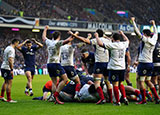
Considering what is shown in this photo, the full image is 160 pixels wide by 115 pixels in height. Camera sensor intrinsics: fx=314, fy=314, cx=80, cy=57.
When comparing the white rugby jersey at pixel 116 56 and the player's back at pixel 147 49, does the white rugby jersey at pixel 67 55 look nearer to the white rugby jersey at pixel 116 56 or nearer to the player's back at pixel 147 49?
the white rugby jersey at pixel 116 56

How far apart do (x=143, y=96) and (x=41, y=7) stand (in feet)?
114

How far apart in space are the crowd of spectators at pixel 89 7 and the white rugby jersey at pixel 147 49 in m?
30.5

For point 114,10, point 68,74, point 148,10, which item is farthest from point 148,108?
point 148,10

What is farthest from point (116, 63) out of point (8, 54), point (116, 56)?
point (8, 54)

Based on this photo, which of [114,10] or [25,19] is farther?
[114,10]

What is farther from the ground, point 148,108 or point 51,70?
point 51,70

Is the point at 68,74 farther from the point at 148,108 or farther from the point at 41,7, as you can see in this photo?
the point at 41,7

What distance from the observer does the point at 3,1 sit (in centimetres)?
4041

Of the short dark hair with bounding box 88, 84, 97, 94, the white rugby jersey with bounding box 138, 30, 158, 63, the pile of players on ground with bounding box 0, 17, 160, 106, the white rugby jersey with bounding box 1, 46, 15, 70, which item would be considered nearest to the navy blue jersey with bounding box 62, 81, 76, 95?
the pile of players on ground with bounding box 0, 17, 160, 106

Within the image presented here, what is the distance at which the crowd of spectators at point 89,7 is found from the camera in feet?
135

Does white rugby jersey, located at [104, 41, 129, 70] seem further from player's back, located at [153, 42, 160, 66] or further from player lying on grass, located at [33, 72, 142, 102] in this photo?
player's back, located at [153, 42, 160, 66]

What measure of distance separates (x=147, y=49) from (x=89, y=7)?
42.4 metres

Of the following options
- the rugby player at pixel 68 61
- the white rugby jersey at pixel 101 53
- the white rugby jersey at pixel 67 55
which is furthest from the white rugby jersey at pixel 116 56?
the white rugby jersey at pixel 67 55

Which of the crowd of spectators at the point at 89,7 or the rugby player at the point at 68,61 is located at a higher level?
the crowd of spectators at the point at 89,7
